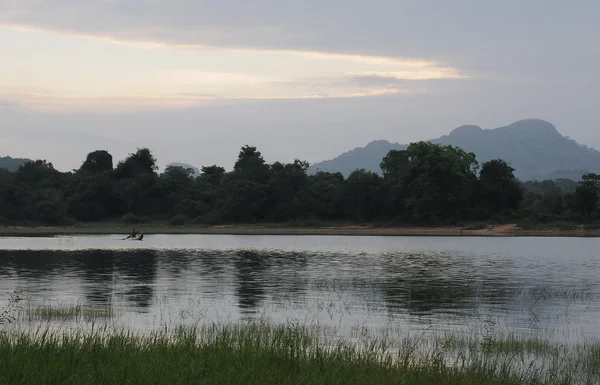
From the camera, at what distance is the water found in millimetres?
26891

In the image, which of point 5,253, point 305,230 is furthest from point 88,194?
point 5,253

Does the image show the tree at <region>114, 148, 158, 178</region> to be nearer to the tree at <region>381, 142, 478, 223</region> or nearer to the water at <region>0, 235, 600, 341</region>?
the tree at <region>381, 142, 478, 223</region>

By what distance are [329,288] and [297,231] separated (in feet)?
275

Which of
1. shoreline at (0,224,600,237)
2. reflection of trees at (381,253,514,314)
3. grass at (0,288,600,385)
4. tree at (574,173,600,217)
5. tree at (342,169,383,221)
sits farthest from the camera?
tree at (342,169,383,221)

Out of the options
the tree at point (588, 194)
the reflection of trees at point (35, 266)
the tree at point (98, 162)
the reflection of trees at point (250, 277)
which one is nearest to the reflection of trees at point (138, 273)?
the reflection of trees at point (35, 266)

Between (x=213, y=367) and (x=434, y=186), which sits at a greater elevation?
(x=434, y=186)

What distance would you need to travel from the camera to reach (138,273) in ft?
154

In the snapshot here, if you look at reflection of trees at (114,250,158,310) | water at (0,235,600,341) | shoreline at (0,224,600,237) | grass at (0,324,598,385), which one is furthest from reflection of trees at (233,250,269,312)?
shoreline at (0,224,600,237)

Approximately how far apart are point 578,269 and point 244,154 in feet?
324

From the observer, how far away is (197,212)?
438 feet

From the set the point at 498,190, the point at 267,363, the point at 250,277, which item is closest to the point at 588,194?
the point at 498,190

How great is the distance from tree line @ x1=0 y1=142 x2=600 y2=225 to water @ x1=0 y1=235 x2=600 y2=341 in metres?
51.4

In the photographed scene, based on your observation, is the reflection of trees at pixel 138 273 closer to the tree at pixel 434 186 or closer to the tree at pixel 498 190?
the tree at pixel 434 186

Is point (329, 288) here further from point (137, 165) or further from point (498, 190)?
point (137, 165)
